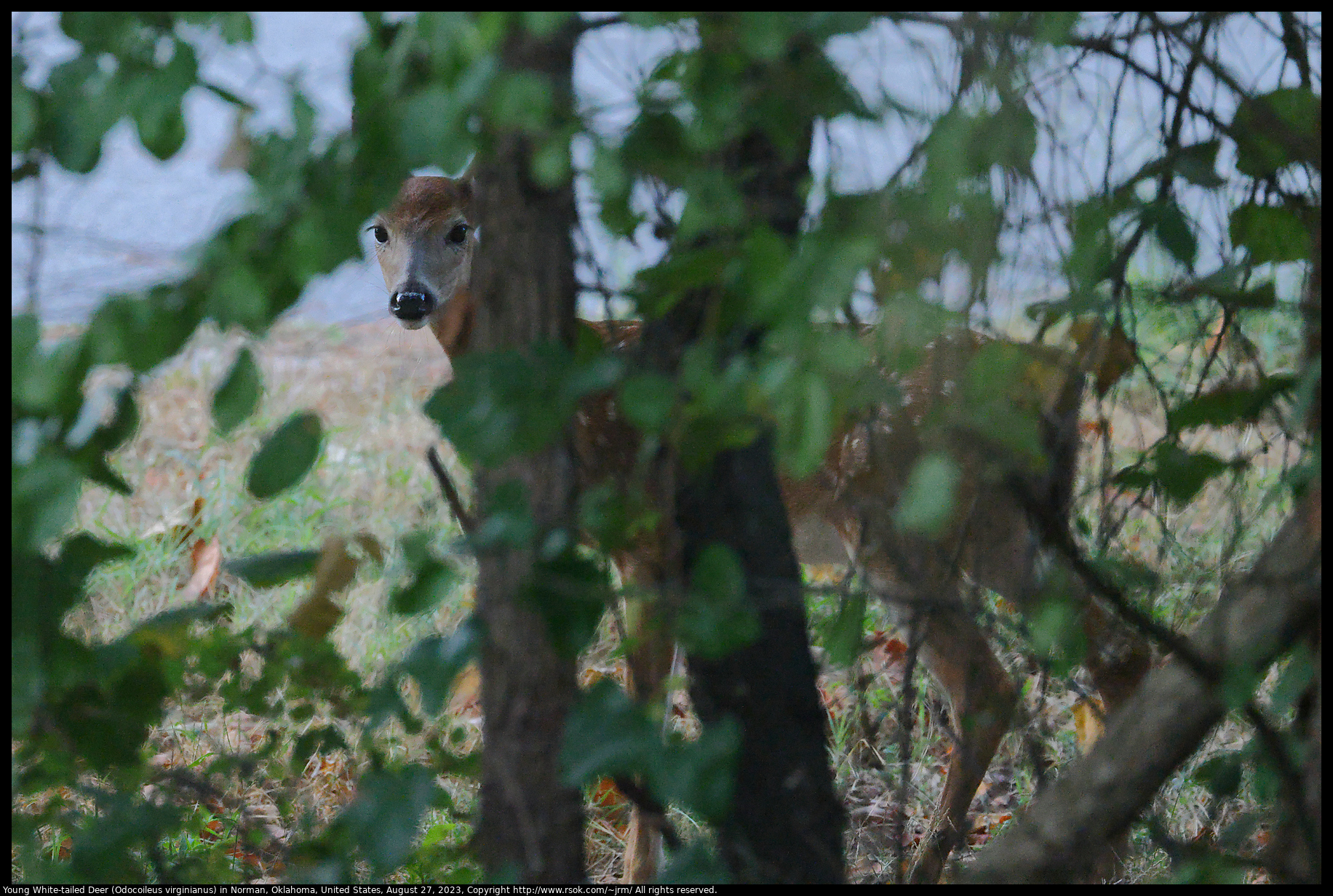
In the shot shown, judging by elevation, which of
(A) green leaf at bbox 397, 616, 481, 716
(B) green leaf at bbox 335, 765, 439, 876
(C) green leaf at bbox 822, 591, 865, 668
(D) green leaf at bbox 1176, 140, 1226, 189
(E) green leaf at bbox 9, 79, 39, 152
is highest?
(D) green leaf at bbox 1176, 140, 1226, 189

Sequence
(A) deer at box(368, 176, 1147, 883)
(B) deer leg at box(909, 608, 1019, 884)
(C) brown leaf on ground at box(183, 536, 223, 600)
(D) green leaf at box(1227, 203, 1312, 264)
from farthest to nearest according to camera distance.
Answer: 1. (C) brown leaf on ground at box(183, 536, 223, 600)
2. (B) deer leg at box(909, 608, 1019, 884)
3. (D) green leaf at box(1227, 203, 1312, 264)
4. (A) deer at box(368, 176, 1147, 883)

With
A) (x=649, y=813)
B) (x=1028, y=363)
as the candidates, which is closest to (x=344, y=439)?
(x=649, y=813)

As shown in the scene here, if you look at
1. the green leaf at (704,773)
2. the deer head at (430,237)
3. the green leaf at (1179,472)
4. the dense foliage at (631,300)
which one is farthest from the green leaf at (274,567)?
the deer head at (430,237)

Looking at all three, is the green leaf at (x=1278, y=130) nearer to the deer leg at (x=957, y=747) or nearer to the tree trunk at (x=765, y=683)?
the tree trunk at (x=765, y=683)

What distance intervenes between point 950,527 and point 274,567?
1754mm

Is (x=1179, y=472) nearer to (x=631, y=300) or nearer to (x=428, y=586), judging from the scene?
(x=631, y=300)

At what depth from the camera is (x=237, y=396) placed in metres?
1.11

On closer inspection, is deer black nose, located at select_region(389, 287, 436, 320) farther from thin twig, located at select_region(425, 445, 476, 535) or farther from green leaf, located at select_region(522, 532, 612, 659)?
green leaf, located at select_region(522, 532, 612, 659)

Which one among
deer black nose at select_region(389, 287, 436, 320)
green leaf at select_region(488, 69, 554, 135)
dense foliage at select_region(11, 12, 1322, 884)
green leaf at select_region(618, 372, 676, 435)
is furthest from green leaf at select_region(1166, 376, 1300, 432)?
deer black nose at select_region(389, 287, 436, 320)

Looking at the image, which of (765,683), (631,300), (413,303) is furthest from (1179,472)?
(413,303)

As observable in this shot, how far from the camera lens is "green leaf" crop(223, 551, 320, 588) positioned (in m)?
1.31

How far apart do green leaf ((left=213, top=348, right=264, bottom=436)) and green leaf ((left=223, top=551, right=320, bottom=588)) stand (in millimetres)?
251

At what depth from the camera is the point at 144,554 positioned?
13.5 ft
